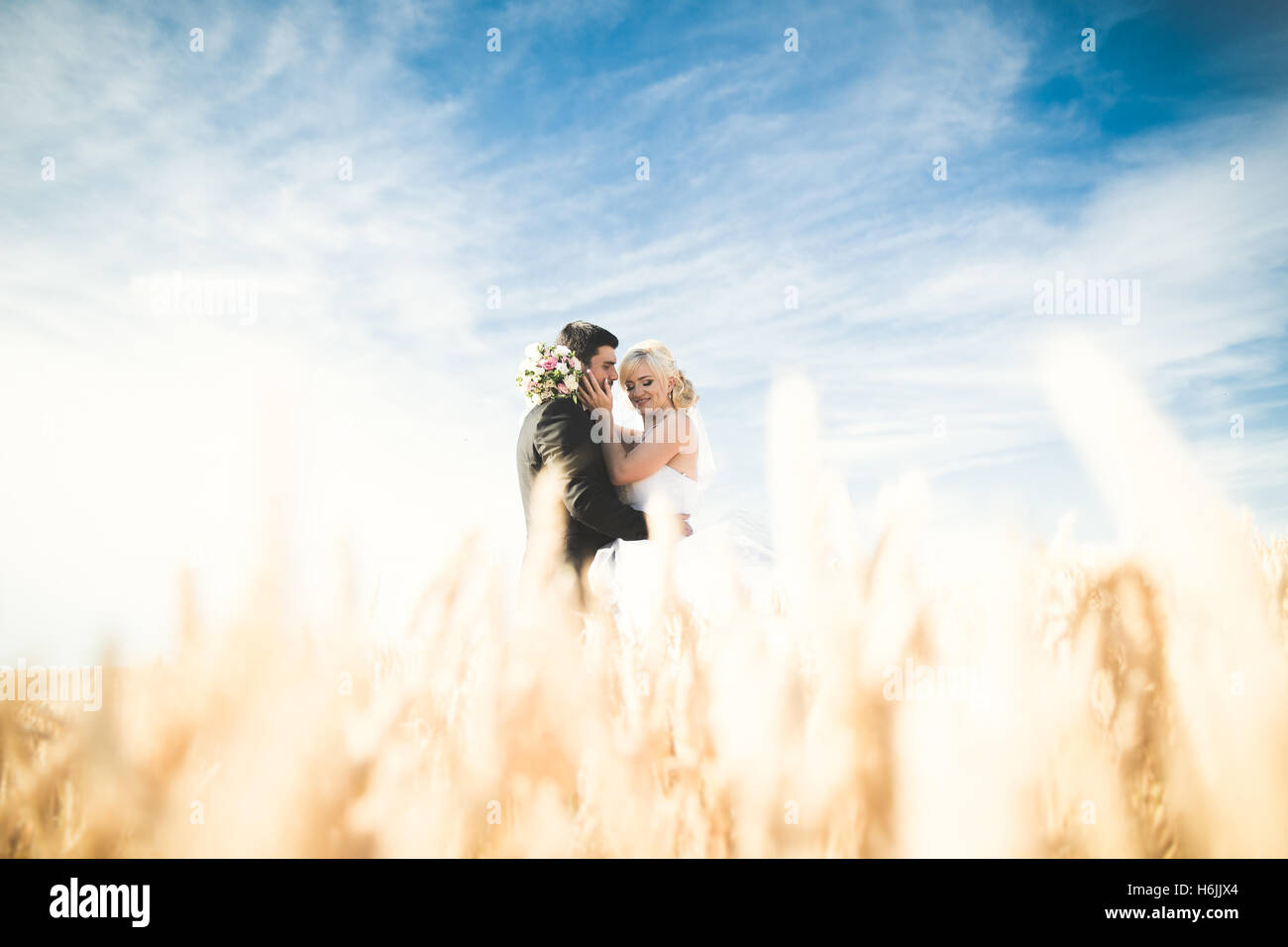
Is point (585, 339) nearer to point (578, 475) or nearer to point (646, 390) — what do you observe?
point (646, 390)

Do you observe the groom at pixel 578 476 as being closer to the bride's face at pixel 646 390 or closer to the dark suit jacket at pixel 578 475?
the dark suit jacket at pixel 578 475

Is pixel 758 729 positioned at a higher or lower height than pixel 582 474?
lower

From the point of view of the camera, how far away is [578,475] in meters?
6.75

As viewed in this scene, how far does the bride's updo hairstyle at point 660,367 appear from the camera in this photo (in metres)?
8.13

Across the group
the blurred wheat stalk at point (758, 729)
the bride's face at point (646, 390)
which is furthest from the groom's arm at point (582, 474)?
the blurred wheat stalk at point (758, 729)

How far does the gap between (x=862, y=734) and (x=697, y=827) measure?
32cm

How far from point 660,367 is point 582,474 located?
1937 mm

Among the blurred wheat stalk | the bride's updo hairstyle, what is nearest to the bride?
the bride's updo hairstyle

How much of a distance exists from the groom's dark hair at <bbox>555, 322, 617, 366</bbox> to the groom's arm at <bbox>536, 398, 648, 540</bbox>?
2.69 ft

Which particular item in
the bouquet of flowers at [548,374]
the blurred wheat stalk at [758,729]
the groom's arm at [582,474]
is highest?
the bouquet of flowers at [548,374]

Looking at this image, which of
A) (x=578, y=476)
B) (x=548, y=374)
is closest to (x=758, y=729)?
(x=578, y=476)

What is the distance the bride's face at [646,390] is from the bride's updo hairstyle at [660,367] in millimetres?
58
